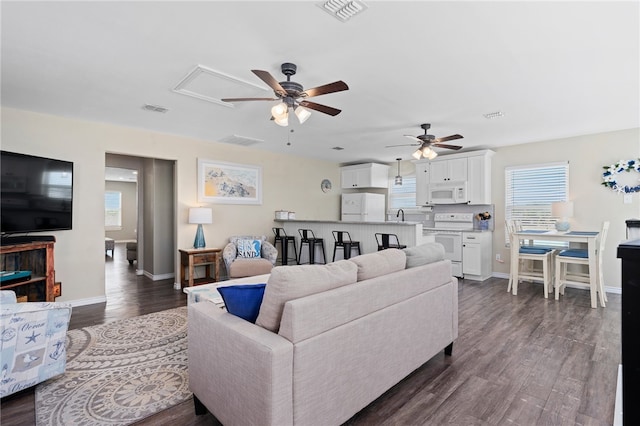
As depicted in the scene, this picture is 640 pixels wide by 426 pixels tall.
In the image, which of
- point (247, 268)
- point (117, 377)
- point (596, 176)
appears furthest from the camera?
point (596, 176)

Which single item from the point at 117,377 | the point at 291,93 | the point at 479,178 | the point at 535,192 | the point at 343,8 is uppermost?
the point at 343,8

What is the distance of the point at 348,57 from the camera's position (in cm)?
264

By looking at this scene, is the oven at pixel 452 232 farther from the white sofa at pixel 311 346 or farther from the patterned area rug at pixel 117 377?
the patterned area rug at pixel 117 377

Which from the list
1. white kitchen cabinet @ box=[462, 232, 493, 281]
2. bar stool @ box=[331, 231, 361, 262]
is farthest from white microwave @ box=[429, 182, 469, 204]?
bar stool @ box=[331, 231, 361, 262]

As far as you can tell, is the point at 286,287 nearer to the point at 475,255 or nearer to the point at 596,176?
the point at 475,255

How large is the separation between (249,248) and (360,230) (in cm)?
199

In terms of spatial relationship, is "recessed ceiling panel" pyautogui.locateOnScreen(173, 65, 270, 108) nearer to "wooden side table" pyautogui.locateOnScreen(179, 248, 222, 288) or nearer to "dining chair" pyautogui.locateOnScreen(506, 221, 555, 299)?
"wooden side table" pyautogui.locateOnScreen(179, 248, 222, 288)

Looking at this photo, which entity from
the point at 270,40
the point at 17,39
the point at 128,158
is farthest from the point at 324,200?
the point at 17,39

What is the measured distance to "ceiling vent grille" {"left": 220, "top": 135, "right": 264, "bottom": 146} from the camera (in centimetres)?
541

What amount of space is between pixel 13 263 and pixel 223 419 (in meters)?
3.71

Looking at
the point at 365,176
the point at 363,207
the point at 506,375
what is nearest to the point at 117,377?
the point at 506,375

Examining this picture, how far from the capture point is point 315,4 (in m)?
1.97

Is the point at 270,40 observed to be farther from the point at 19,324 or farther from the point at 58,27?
the point at 19,324

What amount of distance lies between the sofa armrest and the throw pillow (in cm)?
347
